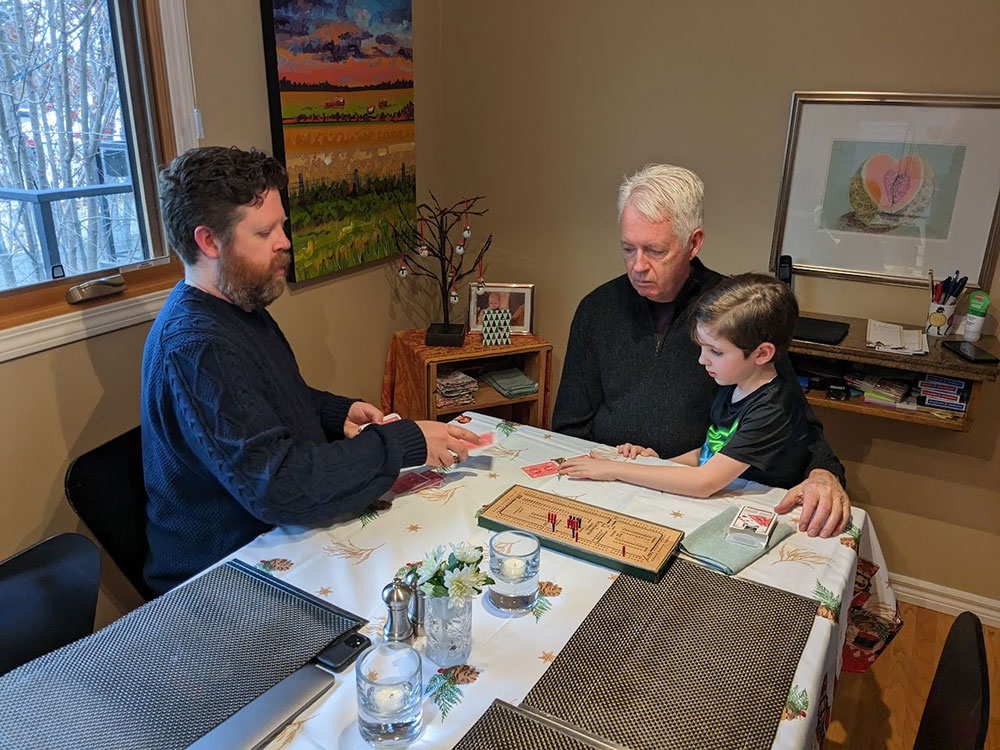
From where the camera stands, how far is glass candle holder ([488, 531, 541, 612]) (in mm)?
1123

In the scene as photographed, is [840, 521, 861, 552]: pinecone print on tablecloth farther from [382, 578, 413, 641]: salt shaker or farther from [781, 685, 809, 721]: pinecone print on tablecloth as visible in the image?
[382, 578, 413, 641]: salt shaker

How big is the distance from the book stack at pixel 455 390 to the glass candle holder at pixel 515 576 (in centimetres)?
164

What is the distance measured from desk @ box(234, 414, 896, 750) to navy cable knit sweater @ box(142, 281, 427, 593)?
0.27ft

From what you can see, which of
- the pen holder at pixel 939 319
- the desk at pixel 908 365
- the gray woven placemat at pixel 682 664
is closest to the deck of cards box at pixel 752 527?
the gray woven placemat at pixel 682 664

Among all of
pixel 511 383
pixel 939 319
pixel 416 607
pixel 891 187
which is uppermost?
pixel 891 187

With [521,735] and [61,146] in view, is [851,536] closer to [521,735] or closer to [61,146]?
[521,735]

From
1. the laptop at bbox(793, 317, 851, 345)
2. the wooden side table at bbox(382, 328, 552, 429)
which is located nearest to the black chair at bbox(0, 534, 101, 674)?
the wooden side table at bbox(382, 328, 552, 429)

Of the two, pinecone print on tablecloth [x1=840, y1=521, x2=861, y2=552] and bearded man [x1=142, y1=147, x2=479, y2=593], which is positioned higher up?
bearded man [x1=142, y1=147, x2=479, y2=593]

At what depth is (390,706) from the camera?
2.85 feet

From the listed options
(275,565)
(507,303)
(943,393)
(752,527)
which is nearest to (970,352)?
(943,393)

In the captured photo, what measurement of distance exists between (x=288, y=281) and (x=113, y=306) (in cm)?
67

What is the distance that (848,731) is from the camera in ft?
6.74

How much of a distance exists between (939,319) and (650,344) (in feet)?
3.56

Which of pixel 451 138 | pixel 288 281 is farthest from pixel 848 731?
pixel 451 138
